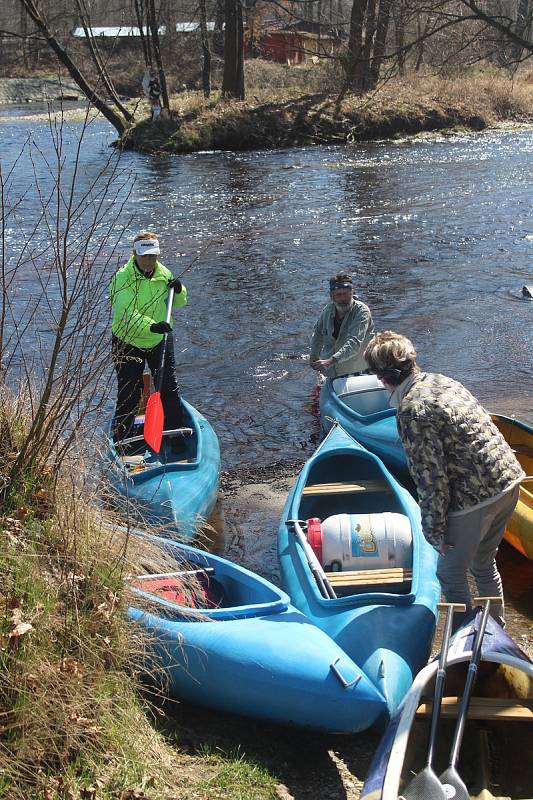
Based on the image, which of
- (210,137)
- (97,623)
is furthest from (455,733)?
(210,137)

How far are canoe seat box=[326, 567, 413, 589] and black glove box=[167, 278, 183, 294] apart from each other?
297 centimetres

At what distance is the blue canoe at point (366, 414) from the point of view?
766 cm

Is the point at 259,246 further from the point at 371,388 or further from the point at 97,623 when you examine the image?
the point at 97,623

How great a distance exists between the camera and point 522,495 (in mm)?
6336

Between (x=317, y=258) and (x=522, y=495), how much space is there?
9505mm

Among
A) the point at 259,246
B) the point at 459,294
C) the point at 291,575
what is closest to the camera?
the point at 291,575

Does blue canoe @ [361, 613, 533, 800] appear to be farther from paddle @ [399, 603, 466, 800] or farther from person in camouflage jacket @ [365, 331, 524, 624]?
person in camouflage jacket @ [365, 331, 524, 624]

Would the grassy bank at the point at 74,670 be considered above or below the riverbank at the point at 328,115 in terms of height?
below

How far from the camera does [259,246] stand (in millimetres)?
16234

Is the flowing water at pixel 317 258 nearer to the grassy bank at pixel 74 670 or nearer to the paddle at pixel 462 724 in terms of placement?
the paddle at pixel 462 724

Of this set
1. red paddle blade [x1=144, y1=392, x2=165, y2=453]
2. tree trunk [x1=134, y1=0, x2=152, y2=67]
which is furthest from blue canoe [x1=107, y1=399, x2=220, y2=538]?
tree trunk [x1=134, y1=0, x2=152, y2=67]

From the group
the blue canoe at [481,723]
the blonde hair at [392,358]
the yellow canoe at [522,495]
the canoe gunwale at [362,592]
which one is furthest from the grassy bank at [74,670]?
the yellow canoe at [522,495]

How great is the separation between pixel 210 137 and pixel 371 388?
1959 cm

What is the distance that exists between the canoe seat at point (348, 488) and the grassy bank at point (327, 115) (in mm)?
20945
